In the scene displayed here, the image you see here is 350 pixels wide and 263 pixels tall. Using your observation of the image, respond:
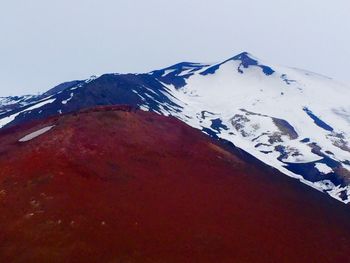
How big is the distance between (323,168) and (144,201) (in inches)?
3739

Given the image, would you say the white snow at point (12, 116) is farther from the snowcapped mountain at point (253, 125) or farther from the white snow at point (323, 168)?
the white snow at point (323, 168)

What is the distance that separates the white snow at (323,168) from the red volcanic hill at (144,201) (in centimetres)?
6894

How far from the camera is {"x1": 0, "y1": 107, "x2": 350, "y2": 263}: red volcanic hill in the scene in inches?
1636

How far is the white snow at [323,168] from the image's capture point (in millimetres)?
133875

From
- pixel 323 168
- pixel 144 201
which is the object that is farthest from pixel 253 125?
pixel 144 201

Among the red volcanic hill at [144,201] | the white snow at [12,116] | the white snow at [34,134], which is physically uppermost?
the white snow at [34,134]

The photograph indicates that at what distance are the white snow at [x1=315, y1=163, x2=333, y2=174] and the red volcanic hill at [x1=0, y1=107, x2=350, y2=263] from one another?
68.9m

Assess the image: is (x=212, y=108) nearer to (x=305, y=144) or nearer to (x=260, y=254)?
(x=305, y=144)

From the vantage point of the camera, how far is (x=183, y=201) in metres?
50.3

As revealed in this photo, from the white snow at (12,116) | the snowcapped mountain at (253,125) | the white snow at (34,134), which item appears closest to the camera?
the white snow at (34,134)

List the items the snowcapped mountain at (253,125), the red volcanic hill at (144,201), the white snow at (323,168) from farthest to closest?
the white snow at (323,168)
the snowcapped mountain at (253,125)
the red volcanic hill at (144,201)

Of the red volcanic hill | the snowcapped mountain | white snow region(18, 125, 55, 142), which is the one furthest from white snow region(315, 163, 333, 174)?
white snow region(18, 125, 55, 142)

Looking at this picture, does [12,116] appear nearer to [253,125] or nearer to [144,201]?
[253,125]

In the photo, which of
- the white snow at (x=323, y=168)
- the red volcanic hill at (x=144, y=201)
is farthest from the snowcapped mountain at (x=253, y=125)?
the red volcanic hill at (x=144, y=201)
